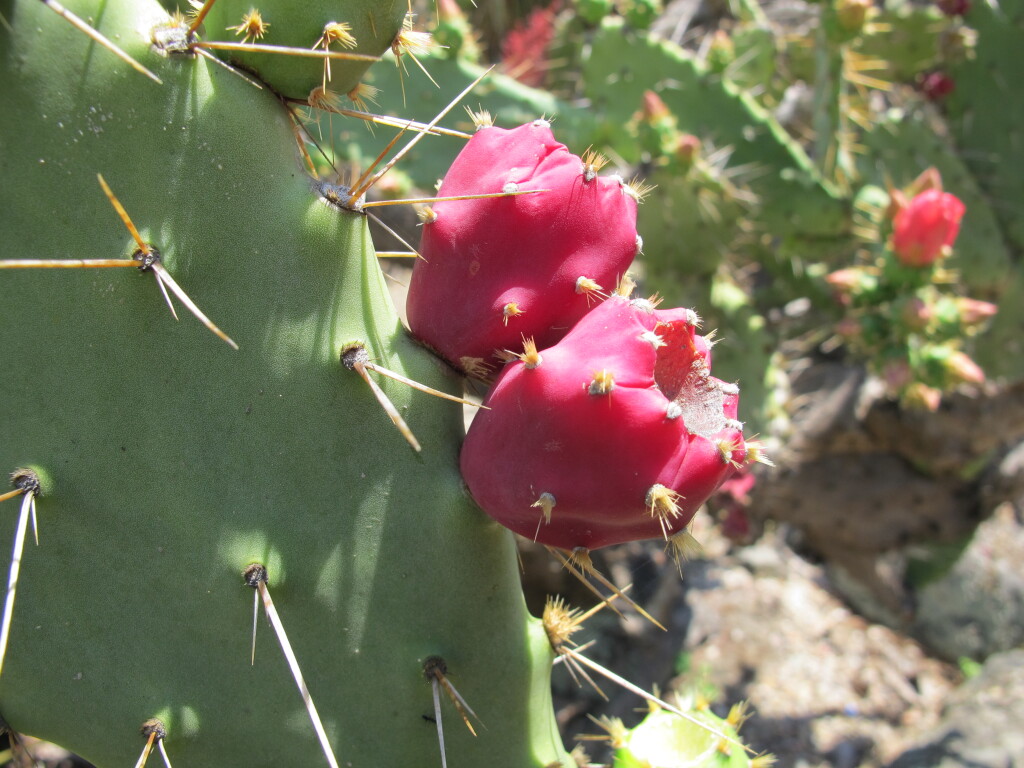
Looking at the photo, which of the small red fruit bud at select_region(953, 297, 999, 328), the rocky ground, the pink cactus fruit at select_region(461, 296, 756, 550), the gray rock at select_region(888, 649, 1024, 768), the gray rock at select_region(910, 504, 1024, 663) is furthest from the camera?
the gray rock at select_region(910, 504, 1024, 663)

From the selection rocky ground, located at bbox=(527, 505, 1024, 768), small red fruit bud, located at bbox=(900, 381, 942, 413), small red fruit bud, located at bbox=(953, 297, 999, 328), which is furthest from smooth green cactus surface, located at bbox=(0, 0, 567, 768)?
small red fruit bud, located at bbox=(953, 297, 999, 328)

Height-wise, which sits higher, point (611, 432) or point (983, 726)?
point (611, 432)

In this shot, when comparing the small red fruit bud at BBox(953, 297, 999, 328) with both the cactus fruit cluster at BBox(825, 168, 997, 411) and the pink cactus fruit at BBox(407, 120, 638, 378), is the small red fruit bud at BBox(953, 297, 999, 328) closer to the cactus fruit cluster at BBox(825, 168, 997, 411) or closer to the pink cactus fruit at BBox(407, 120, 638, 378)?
the cactus fruit cluster at BBox(825, 168, 997, 411)

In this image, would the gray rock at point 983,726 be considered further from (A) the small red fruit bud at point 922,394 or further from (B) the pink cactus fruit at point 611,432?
(B) the pink cactus fruit at point 611,432

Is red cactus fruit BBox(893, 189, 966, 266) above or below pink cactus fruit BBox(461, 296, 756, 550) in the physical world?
below

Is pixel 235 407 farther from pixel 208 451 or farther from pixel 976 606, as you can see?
pixel 976 606

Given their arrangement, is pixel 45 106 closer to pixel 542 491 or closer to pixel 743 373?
pixel 542 491

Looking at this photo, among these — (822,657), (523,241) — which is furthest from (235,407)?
(822,657)

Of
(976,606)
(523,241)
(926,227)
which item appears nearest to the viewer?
(523,241)
